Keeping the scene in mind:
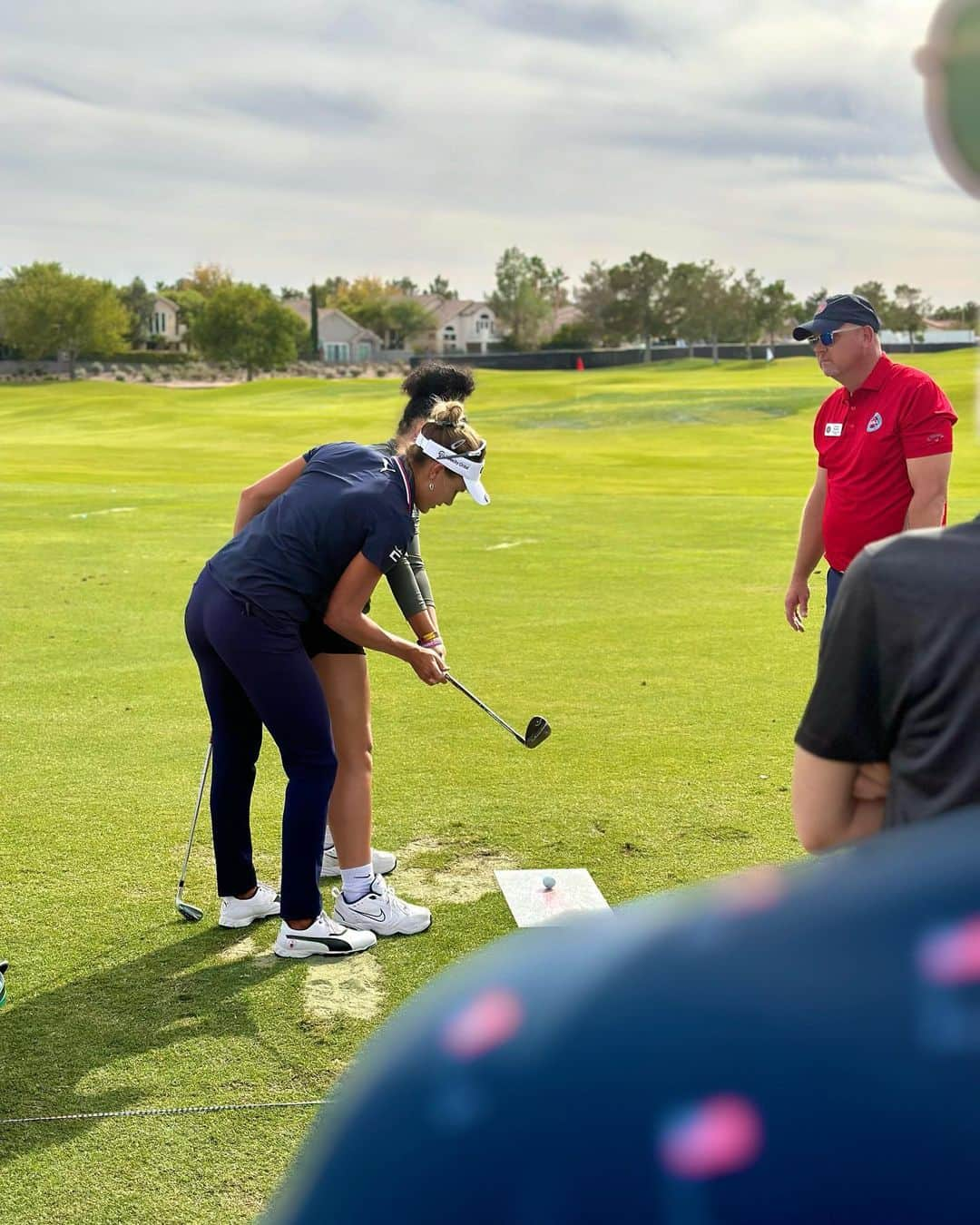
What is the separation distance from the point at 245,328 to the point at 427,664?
347 ft

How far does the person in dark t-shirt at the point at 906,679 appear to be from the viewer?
1712mm

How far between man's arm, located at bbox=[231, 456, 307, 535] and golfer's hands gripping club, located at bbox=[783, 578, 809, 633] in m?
3.06

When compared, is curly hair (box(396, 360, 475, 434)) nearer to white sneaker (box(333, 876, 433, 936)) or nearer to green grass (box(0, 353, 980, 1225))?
white sneaker (box(333, 876, 433, 936))

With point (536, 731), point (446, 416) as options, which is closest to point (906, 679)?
point (446, 416)

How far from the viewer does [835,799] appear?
2119mm

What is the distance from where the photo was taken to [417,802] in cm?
736

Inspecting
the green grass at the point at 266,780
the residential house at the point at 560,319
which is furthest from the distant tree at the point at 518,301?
the green grass at the point at 266,780

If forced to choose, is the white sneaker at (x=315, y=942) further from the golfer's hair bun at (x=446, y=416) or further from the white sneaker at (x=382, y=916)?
the golfer's hair bun at (x=446, y=416)

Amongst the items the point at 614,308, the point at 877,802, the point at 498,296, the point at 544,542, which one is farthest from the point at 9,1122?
the point at 498,296

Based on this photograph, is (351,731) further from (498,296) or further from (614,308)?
(498,296)

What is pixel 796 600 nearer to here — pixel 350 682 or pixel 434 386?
pixel 434 386

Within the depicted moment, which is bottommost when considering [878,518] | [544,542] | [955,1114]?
[544,542]

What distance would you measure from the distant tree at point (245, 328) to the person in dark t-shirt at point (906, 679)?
108 metres

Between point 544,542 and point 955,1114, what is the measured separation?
60.1 ft
